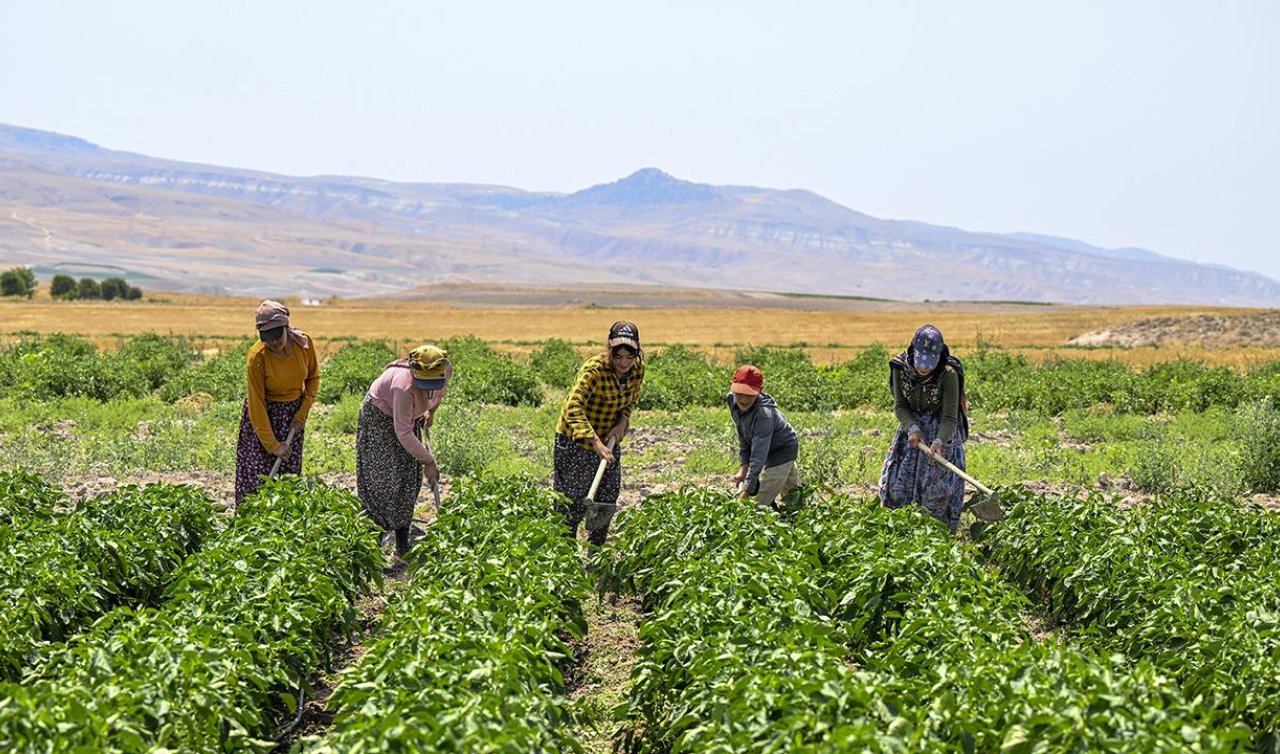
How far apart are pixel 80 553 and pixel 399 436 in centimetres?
211

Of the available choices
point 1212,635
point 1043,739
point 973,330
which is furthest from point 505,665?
point 973,330

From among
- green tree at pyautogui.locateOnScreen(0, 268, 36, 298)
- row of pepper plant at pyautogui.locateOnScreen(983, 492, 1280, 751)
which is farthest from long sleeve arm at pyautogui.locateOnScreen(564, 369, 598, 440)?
green tree at pyautogui.locateOnScreen(0, 268, 36, 298)

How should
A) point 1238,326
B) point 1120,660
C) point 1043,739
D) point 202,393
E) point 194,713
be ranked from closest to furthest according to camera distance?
1. point 1043,739
2. point 194,713
3. point 1120,660
4. point 202,393
5. point 1238,326

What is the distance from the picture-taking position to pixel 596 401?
7.71 metres

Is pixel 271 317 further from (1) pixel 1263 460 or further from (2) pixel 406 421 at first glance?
(1) pixel 1263 460

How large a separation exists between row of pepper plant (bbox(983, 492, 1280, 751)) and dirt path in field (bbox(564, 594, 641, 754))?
2219 millimetres

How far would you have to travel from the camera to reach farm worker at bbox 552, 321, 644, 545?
7488 millimetres

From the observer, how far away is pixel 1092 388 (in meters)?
17.8

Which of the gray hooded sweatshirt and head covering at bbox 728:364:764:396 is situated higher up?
head covering at bbox 728:364:764:396

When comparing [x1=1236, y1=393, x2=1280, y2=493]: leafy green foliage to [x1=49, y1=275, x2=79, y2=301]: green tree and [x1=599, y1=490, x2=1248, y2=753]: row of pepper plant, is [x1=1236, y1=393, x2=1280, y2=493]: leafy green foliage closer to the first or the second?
[x1=599, y1=490, x2=1248, y2=753]: row of pepper plant

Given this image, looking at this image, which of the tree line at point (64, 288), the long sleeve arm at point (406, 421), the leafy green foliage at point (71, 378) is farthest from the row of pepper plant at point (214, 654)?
the tree line at point (64, 288)

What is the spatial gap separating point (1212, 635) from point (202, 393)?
50.9ft

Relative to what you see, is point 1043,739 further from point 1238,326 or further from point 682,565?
point 1238,326

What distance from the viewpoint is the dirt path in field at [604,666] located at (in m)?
5.43
